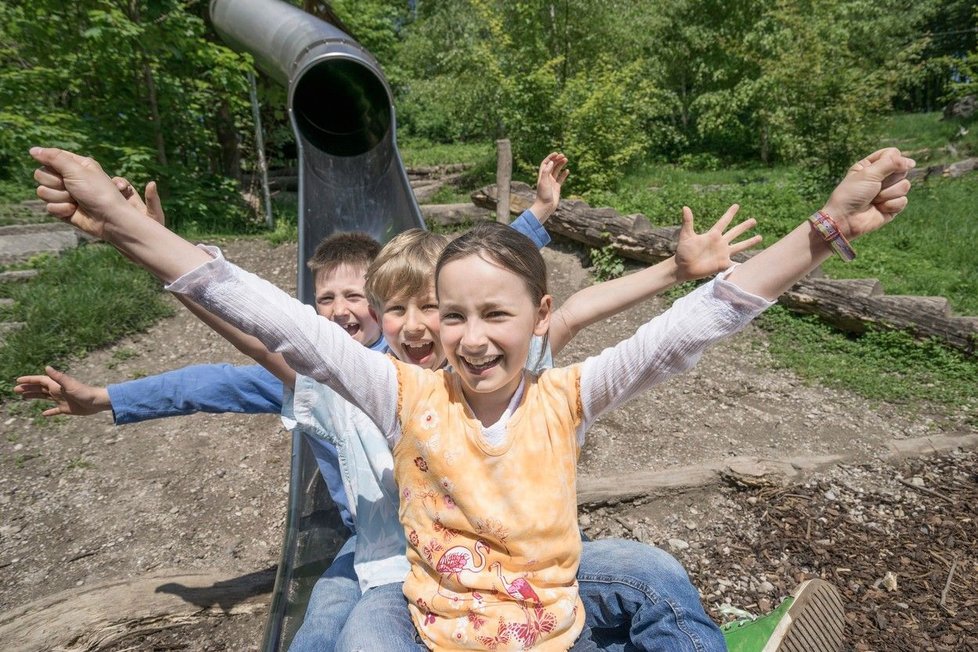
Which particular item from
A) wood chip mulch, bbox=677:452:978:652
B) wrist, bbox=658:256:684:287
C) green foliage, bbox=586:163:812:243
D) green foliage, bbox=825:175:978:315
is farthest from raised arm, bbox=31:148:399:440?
green foliage, bbox=586:163:812:243

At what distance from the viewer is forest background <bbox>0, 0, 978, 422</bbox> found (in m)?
6.25

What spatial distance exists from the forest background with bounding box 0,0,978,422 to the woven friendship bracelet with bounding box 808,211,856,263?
148 inches

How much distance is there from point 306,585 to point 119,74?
6.92m

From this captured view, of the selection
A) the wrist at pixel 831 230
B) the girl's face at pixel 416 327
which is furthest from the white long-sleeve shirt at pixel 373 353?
the girl's face at pixel 416 327

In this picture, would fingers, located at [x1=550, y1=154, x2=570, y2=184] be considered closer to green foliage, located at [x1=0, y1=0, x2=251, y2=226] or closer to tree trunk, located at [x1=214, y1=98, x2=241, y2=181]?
green foliage, located at [x1=0, y1=0, x2=251, y2=226]

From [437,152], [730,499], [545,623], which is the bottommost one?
[437,152]

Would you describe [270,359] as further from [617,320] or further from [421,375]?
[617,320]

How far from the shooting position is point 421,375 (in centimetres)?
144

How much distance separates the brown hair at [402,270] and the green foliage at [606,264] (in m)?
4.79

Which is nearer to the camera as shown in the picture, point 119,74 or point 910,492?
point 910,492

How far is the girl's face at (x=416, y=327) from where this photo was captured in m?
1.81

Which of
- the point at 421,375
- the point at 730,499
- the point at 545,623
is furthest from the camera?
the point at 730,499

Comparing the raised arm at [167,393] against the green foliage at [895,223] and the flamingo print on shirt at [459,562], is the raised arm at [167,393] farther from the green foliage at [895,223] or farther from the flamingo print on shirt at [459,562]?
the green foliage at [895,223]

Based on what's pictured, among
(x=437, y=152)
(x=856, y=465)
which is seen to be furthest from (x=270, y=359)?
(x=437, y=152)
